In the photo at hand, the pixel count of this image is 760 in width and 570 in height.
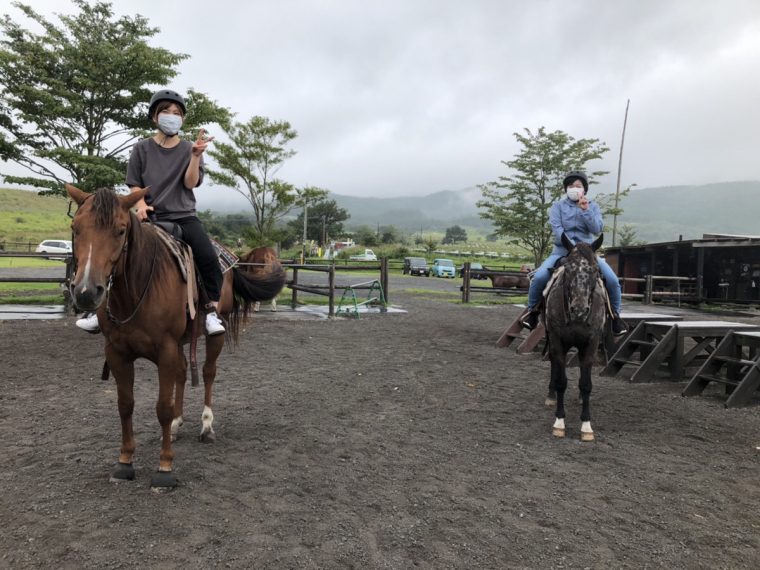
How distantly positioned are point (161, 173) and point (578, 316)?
4.23 meters

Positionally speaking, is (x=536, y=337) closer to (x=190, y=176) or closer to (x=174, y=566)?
(x=190, y=176)

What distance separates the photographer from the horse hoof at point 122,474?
3.51m

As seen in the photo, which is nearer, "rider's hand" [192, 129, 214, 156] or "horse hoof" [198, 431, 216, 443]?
"rider's hand" [192, 129, 214, 156]

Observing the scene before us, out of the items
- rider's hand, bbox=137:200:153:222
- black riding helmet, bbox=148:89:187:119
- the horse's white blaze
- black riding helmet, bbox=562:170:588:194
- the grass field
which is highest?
the grass field

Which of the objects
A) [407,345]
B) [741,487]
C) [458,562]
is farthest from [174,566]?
[407,345]

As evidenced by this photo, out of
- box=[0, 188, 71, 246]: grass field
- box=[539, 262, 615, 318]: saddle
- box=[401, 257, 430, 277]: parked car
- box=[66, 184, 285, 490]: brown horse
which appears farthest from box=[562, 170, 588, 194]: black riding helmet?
box=[401, 257, 430, 277]: parked car

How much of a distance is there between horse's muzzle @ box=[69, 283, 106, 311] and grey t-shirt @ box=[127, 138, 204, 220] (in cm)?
148

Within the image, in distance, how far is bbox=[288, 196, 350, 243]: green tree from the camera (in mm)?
87062

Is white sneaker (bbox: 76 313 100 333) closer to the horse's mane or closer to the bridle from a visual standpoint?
the bridle

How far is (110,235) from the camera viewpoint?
9.42ft

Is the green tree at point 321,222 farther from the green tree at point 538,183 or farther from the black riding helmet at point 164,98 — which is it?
the black riding helmet at point 164,98

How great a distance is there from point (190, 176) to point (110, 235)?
127 cm

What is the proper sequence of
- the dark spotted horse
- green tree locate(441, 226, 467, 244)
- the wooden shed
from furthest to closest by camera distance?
green tree locate(441, 226, 467, 244) < the wooden shed < the dark spotted horse

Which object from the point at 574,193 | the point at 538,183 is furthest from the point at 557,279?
the point at 538,183
